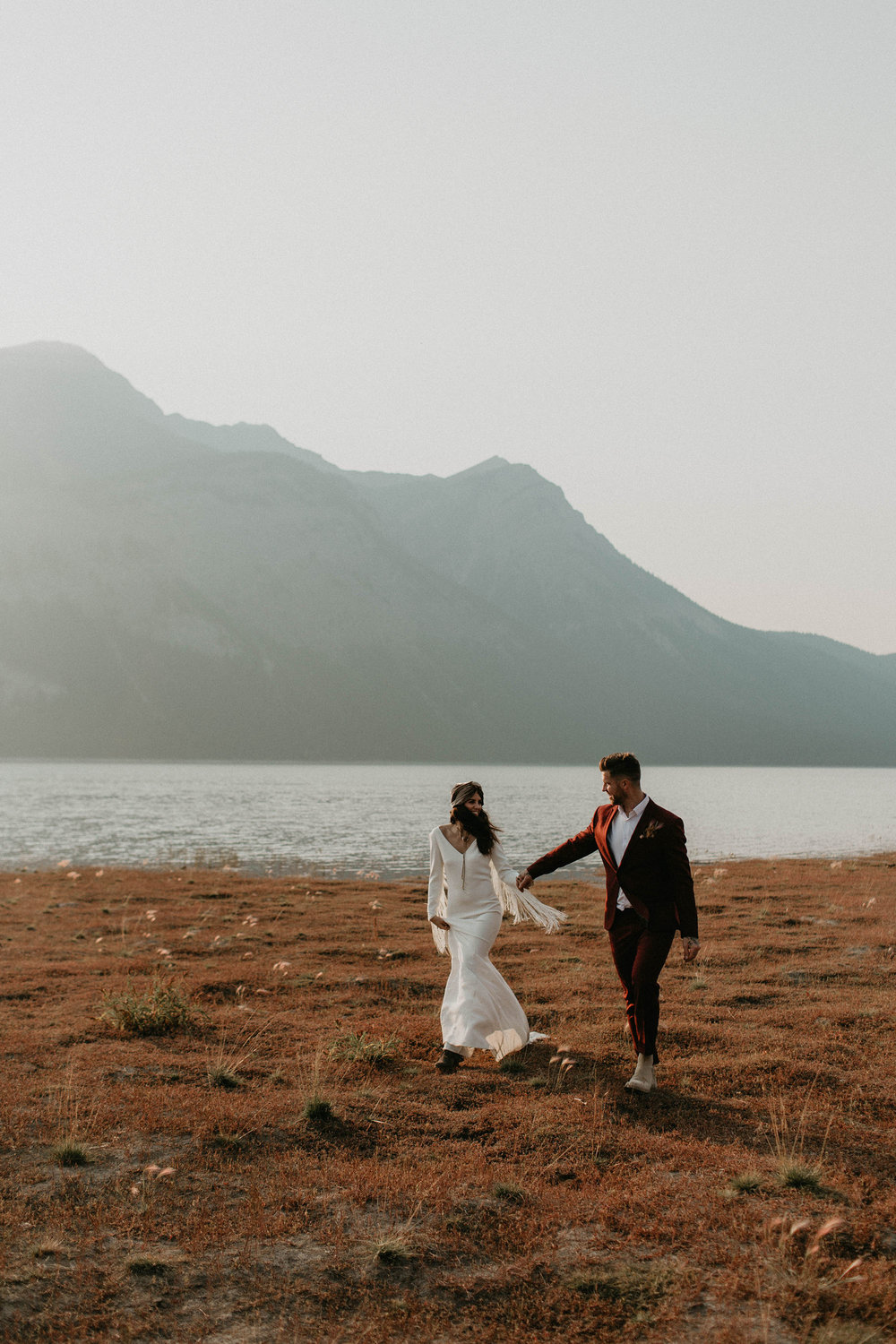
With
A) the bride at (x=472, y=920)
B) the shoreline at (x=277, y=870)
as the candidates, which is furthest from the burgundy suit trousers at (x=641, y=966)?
the shoreline at (x=277, y=870)

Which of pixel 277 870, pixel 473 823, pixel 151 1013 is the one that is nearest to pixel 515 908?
pixel 473 823

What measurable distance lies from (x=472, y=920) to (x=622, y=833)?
169 cm

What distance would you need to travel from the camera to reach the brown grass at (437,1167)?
171 inches

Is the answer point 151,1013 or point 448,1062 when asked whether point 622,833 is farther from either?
point 151,1013

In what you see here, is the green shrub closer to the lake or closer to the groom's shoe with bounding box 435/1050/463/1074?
the groom's shoe with bounding box 435/1050/463/1074

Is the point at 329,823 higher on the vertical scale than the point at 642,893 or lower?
lower

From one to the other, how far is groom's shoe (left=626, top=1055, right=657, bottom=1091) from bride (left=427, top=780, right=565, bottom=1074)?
1318 mm

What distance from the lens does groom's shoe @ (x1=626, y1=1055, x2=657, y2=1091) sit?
287 inches

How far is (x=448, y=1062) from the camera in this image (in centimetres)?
805

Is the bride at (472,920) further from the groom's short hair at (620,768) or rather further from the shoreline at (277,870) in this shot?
the shoreline at (277,870)

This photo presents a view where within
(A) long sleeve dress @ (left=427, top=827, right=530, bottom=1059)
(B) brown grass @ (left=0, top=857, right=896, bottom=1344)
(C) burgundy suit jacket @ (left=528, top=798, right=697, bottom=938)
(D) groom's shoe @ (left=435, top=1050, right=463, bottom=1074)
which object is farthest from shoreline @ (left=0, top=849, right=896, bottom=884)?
(C) burgundy suit jacket @ (left=528, top=798, right=697, bottom=938)

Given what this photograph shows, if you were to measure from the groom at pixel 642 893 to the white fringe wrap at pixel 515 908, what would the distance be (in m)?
1.06

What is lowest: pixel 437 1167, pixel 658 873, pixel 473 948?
pixel 437 1167

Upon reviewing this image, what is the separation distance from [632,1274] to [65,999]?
8342mm
